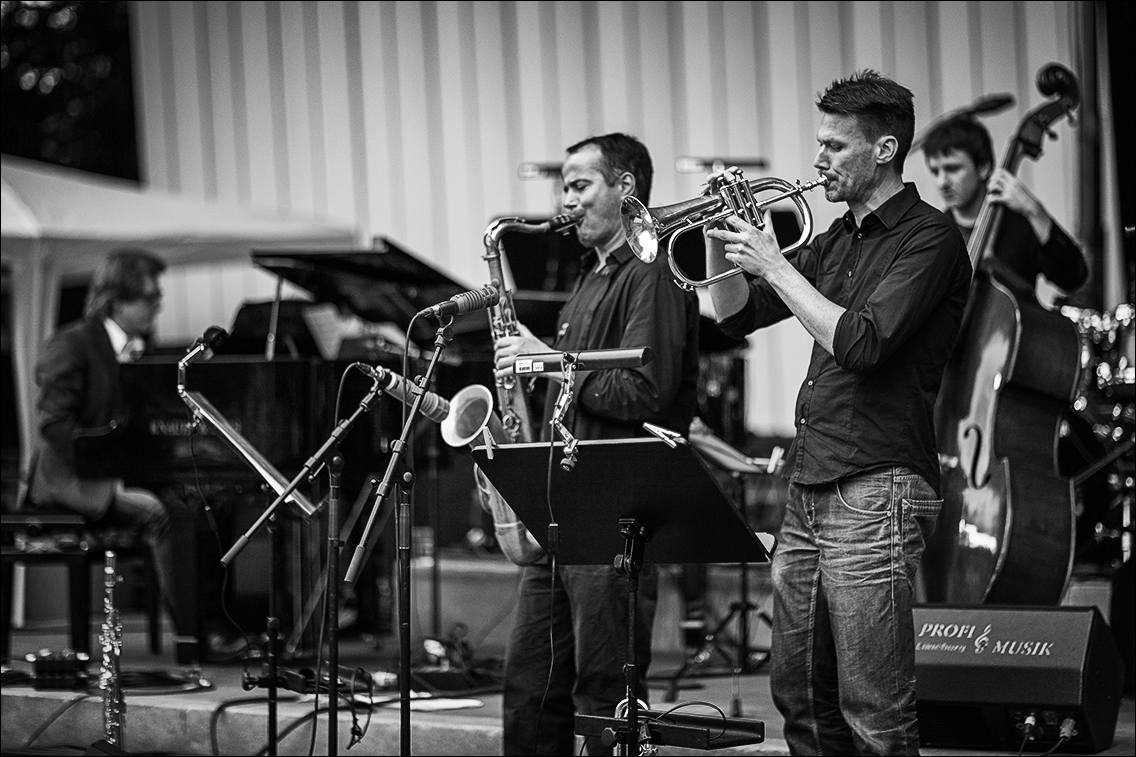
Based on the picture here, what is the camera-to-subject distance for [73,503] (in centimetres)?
598

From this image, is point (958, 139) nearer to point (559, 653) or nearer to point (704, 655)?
point (704, 655)

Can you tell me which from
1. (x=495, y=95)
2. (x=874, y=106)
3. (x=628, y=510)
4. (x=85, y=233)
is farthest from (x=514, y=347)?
(x=495, y=95)

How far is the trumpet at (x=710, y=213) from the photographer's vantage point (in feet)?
10.7

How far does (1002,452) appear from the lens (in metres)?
4.35

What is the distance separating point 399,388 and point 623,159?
2.88 feet

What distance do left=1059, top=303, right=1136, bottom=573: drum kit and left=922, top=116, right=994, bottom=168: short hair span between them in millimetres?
654

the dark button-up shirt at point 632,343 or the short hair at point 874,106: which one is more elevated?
the short hair at point 874,106

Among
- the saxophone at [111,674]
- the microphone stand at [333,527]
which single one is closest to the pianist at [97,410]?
the saxophone at [111,674]

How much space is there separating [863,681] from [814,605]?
0.77ft

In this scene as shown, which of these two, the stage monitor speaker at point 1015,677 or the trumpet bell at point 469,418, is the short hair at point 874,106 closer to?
the trumpet bell at point 469,418

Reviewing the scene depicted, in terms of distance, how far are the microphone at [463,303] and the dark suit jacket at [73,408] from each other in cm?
276

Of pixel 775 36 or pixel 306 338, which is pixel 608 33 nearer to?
pixel 775 36

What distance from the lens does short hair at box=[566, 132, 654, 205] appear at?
3.83m

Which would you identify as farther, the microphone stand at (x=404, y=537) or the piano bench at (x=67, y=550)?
the piano bench at (x=67, y=550)
